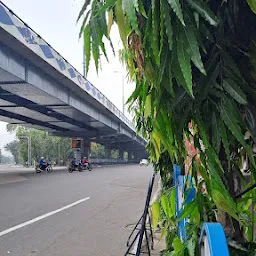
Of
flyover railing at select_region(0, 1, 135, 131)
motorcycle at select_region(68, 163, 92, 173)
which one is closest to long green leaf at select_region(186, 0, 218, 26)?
flyover railing at select_region(0, 1, 135, 131)

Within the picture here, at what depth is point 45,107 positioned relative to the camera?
74.7ft

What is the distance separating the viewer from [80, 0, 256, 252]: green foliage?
34.8 inches

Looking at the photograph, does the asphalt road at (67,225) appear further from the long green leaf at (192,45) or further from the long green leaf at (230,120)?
the long green leaf at (192,45)

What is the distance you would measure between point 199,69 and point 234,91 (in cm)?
18

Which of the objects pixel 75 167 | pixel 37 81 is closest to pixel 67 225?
pixel 37 81

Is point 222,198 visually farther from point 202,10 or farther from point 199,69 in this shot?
point 202,10

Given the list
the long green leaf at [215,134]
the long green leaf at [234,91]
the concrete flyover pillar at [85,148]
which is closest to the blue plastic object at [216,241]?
the long green leaf at [215,134]

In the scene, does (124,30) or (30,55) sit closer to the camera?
(124,30)

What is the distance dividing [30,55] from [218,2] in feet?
44.1

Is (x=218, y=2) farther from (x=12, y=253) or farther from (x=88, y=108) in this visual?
(x=88, y=108)

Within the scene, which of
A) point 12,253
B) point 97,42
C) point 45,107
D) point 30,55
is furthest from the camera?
point 45,107

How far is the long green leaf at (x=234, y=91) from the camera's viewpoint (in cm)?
97

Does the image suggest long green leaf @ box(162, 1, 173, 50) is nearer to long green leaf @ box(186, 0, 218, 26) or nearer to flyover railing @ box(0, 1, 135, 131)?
long green leaf @ box(186, 0, 218, 26)

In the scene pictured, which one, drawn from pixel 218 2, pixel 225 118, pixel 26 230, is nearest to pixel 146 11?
pixel 218 2
